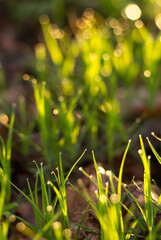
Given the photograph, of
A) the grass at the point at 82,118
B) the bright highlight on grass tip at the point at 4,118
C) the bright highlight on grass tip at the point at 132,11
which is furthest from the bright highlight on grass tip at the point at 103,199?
the bright highlight on grass tip at the point at 132,11

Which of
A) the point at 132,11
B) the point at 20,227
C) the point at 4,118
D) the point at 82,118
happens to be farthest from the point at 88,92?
the point at 132,11

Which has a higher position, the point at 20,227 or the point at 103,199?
the point at 103,199

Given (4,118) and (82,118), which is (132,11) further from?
(4,118)

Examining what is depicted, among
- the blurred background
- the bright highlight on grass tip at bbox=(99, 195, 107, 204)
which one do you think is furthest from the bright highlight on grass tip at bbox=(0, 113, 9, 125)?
the bright highlight on grass tip at bbox=(99, 195, 107, 204)

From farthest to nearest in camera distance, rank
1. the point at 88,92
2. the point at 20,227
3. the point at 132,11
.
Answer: the point at 132,11
the point at 88,92
the point at 20,227

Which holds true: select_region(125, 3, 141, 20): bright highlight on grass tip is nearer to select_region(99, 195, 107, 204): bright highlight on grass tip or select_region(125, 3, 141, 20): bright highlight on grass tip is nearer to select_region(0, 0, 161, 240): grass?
select_region(0, 0, 161, 240): grass

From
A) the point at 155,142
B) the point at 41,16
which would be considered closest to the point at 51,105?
the point at 155,142

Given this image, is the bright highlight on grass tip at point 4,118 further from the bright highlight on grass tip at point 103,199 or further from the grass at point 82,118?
the bright highlight on grass tip at point 103,199

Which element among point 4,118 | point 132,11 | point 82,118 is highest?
point 132,11
